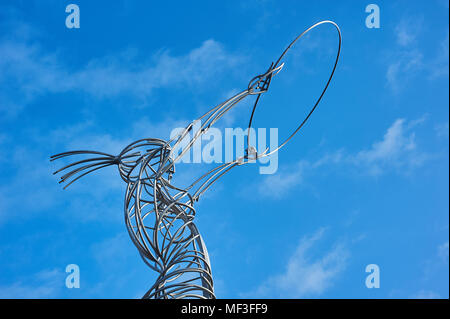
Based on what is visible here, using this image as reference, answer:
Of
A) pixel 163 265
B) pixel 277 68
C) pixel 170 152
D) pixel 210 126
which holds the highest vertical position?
pixel 277 68

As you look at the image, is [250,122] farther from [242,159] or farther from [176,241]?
[176,241]

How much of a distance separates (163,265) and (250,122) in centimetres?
266

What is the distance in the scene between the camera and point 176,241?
6895 mm
